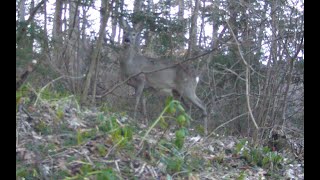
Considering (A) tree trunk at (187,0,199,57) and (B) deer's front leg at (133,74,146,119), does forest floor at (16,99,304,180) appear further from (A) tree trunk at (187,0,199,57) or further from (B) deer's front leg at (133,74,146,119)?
(B) deer's front leg at (133,74,146,119)

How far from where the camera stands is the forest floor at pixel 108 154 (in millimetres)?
4492

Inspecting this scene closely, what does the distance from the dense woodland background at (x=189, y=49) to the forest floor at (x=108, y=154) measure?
17.7 inches

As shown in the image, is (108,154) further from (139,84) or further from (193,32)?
(139,84)

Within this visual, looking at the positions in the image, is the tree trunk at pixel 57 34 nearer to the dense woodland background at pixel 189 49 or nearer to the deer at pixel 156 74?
the dense woodland background at pixel 189 49

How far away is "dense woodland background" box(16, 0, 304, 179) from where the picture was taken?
8430mm

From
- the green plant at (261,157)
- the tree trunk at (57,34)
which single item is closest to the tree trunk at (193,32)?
the tree trunk at (57,34)

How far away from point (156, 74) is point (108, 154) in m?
8.69

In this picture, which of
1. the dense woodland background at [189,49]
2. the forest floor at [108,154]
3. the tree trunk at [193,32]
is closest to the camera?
the forest floor at [108,154]

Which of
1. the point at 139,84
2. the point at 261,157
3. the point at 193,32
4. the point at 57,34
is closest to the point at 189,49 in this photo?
the point at 193,32

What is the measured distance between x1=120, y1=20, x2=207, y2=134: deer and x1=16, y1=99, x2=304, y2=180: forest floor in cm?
634

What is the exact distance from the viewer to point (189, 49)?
11969mm
